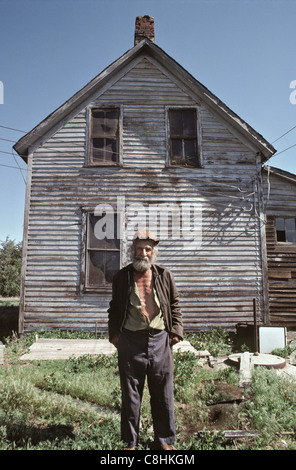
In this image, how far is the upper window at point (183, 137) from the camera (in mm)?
9367

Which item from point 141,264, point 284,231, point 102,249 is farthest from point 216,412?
point 284,231

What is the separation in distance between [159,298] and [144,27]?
1018 cm

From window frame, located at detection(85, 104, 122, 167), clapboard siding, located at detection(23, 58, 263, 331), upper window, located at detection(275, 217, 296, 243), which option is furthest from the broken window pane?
upper window, located at detection(275, 217, 296, 243)

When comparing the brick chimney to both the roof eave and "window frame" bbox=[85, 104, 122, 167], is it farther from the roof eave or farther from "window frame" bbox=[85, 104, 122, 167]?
"window frame" bbox=[85, 104, 122, 167]

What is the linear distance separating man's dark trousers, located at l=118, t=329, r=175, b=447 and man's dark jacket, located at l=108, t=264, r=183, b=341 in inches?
7.0

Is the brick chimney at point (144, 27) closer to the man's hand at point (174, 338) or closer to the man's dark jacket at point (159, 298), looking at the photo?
the man's dark jacket at point (159, 298)

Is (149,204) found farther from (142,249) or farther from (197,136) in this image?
(142,249)

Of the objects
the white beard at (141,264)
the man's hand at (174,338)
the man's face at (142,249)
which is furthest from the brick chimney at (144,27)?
the man's hand at (174,338)

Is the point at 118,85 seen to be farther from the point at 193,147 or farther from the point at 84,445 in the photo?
the point at 84,445

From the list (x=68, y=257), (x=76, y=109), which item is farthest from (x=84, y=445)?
(x=76, y=109)

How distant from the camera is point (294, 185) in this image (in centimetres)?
960

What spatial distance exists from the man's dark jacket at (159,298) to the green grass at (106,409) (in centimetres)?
111

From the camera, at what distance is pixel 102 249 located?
29.1 ft

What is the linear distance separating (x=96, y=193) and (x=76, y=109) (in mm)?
2708
